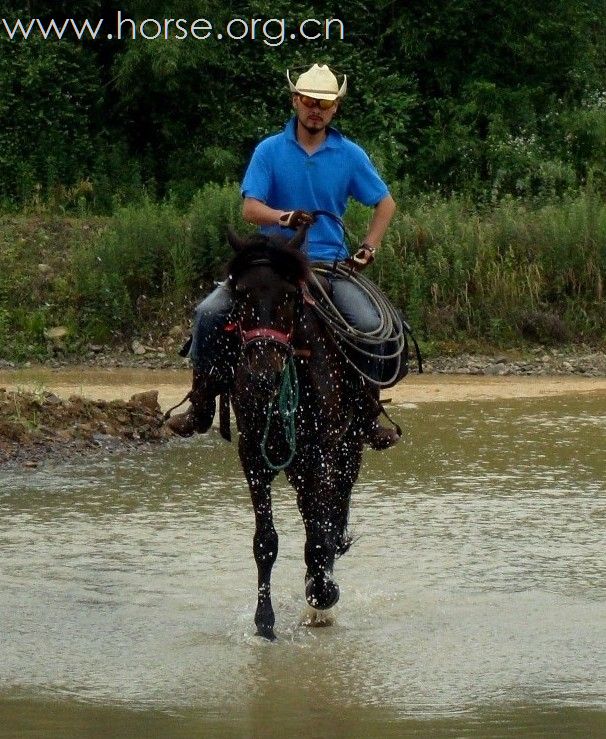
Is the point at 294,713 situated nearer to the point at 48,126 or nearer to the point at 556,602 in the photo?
the point at 556,602

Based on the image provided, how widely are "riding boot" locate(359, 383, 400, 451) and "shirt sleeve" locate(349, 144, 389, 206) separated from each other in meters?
1.00

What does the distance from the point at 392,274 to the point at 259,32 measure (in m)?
8.83

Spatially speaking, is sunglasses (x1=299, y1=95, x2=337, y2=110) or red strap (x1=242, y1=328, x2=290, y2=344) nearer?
red strap (x1=242, y1=328, x2=290, y2=344)

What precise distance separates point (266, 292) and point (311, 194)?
3.55ft

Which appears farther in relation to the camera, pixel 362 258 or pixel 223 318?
pixel 362 258

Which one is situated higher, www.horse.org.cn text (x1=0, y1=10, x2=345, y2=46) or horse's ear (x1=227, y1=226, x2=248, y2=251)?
www.horse.org.cn text (x1=0, y1=10, x2=345, y2=46)

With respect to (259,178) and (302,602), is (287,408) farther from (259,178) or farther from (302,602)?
(302,602)

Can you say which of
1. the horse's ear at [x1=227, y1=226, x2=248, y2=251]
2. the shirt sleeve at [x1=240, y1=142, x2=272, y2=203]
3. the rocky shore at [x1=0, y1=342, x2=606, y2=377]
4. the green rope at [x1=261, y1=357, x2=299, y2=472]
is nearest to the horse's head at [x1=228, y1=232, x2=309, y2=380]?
the horse's ear at [x1=227, y1=226, x2=248, y2=251]

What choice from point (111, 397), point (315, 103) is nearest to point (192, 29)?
point (111, 397)

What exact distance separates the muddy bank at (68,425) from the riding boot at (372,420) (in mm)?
4980

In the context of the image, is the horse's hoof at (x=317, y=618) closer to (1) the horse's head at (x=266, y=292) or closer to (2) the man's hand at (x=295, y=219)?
(1) the horse's head at (x=266, y=292)

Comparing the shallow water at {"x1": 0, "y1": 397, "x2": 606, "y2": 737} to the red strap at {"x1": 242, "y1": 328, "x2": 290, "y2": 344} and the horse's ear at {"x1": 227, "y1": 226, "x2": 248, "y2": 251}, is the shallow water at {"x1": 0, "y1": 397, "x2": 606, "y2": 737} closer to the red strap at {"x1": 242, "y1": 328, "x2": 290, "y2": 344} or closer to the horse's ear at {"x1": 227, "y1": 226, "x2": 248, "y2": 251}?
the red strap at {"x1": 242, "y1": 328, "x2": 290, "y2": 344}

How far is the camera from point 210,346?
7840 millimetres

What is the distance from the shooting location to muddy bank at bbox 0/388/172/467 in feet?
44.1
